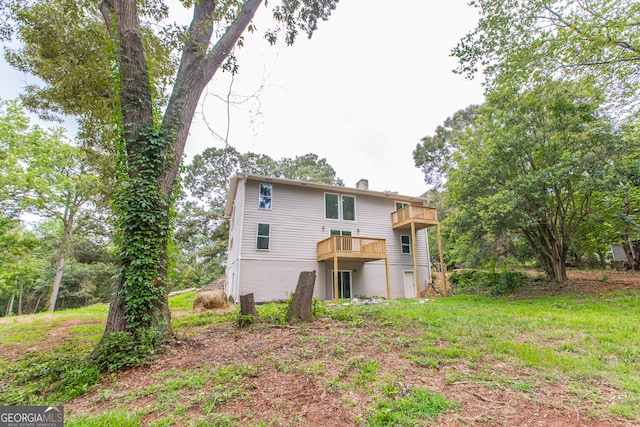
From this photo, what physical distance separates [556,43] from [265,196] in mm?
11513

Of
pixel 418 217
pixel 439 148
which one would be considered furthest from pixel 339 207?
pixel 439 148

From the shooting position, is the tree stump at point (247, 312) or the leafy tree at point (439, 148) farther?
the leafy tree at point (439, 148)

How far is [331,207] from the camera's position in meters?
14.2

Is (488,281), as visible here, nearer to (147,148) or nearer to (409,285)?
(409,285)

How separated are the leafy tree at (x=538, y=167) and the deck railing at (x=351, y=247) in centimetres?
328

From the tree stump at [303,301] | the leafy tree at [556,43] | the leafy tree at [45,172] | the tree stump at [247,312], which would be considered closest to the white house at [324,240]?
the tree stump at [303,301]

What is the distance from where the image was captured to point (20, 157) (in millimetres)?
13695

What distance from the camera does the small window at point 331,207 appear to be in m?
14.1

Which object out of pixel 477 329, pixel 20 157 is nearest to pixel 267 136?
pixel 477 329

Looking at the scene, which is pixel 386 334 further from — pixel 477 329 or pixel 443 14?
pixel 443 14

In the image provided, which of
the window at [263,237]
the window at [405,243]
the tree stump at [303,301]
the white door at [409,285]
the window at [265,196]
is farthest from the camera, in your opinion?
the window at [405,243]

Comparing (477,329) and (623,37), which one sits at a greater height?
(623,37)

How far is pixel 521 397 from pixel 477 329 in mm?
2754

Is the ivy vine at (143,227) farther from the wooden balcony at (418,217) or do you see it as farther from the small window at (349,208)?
the wooden balcony at (418,217)
